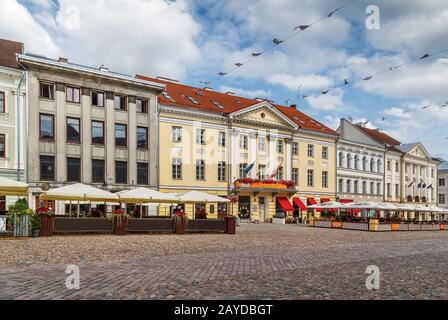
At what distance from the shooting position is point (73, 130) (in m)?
32.3

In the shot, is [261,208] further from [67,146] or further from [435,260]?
[435,260]

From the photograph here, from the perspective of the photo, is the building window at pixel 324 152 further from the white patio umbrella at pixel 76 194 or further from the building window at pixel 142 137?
the white patio umbrella at pixel 76 194

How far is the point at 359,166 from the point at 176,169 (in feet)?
83.0

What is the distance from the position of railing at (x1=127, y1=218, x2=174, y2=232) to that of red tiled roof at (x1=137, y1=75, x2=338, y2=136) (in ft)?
51.5

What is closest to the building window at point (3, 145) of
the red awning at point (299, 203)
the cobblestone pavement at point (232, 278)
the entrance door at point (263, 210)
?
the cobblestone pavement at point (232, 278)

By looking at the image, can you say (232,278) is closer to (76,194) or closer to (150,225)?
(150,225)

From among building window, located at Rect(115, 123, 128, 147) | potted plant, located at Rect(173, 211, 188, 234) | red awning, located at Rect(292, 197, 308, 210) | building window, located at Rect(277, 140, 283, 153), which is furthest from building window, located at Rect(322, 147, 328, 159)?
potted plant, located at Rect(173, 211, 188, 234)

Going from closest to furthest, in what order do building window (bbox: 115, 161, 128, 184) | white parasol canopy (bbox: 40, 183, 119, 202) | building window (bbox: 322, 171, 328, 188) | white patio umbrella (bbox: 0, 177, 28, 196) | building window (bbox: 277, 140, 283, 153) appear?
white patio umbrella (bbox: 0, 177, 28, 196) < white parasol canopy (bbox: 40, 183, 119, 202) < building window (bbox: 115, 161, 128, 184) < building window (bbox: 277, 140, 283, 153) < building window (bbox: 322, 171, 328, 188)

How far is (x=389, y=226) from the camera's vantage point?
31.5 meters

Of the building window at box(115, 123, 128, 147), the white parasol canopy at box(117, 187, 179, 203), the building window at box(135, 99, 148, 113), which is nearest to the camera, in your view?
the white parasol canopy at box(117, 187, 179, 203)

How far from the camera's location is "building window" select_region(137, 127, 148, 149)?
35.3 meters

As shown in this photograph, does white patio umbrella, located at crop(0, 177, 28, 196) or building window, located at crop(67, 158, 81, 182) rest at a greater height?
building window, located at crop(67, 158, 81, 182)

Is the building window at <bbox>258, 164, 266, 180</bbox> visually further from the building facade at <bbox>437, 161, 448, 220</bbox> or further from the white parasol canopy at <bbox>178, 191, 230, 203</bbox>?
the building facade at <bbox>437, 161, 448, 220</bbox>

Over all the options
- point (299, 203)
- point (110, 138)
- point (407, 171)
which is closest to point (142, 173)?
point (110, 138)
